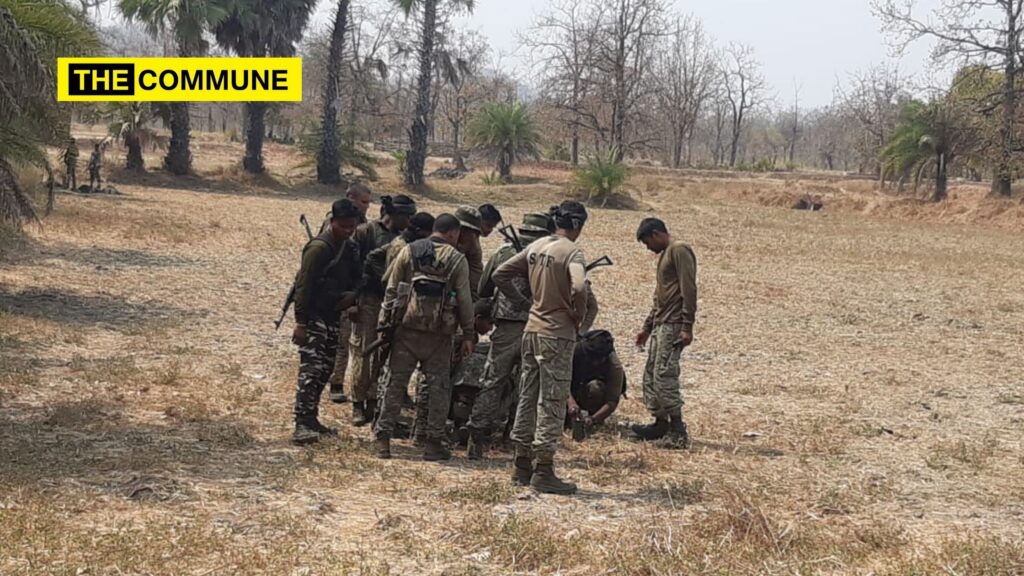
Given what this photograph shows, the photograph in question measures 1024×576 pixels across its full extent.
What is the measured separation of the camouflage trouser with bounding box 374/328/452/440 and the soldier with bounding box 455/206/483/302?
551mm

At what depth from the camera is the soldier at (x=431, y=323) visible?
19.6 ft


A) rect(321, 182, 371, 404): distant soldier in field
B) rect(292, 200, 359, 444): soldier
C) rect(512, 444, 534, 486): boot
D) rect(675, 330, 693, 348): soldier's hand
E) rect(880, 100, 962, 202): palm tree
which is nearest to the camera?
rect(512, 444, 534, 486): boot

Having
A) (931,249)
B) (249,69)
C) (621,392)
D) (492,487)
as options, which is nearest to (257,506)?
(492,487)

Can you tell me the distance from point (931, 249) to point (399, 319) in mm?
20602

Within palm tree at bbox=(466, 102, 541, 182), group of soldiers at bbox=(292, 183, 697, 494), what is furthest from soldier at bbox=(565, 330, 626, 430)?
palm tree at bbox=(466, 102, 541, 182)

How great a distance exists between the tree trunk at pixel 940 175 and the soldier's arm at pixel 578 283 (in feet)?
110

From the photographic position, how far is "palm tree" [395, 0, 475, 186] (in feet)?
103

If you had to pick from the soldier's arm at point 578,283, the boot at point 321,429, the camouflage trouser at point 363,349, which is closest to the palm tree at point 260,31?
the camouflage trouser at point 363,349

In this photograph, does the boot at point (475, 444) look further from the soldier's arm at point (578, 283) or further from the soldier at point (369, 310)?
the soldier's arm at point (578, 283)

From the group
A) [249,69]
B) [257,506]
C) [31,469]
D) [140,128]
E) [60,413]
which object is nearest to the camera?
[257,506]

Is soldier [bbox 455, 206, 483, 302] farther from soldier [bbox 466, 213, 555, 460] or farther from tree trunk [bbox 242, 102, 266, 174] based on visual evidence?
tree trunk [bbox 242, 102, 266, 174]

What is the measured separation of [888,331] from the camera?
40.8ft

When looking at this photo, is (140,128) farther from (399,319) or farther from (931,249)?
(399,319)

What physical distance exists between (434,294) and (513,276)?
509mm
